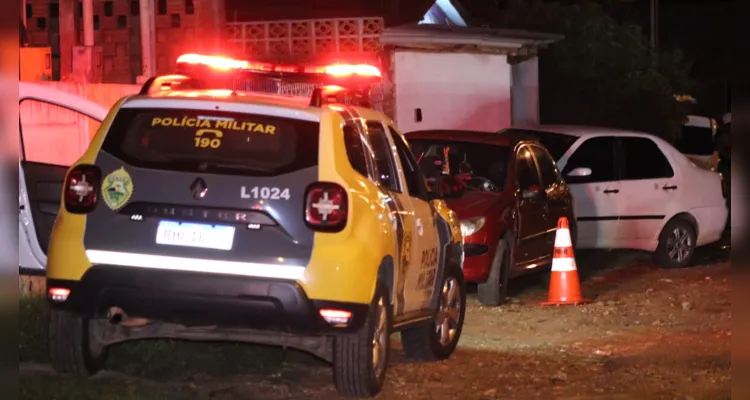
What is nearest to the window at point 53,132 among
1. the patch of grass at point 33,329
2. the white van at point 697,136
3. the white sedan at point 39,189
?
the white sedan at point 39,189

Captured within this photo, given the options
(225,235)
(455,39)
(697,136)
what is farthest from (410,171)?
(697,136)

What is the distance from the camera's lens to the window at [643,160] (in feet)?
51.1

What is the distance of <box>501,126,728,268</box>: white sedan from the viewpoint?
15125 mm

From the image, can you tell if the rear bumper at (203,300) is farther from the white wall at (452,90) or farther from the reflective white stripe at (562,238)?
the white wall at (452,90)

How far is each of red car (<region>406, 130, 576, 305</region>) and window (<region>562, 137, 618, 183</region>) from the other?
4.44 feet

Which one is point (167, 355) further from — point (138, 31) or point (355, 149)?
point (138, 31)

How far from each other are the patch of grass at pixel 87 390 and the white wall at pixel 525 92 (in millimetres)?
15556

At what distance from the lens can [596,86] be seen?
2584 centimetres

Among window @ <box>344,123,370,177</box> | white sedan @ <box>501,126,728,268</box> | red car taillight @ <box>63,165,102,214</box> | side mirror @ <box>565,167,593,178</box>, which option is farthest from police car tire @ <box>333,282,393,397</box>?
white sedan @ <box>501,126,728,268</box>

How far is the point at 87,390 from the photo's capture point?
7.57 metres

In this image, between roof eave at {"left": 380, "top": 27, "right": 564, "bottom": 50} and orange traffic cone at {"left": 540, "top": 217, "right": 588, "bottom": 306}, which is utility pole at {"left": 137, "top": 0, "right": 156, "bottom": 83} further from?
orange traffic cone at {"left": 540, "top": 217, "right": 588, "bottom": 306}

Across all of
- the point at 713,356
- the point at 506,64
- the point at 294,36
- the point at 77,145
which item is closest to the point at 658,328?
the point at 713,356

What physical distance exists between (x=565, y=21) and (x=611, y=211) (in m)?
12.3

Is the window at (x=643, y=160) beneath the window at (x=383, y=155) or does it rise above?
beneath
